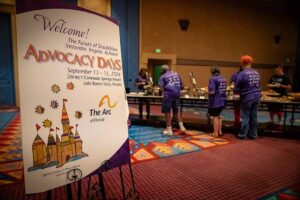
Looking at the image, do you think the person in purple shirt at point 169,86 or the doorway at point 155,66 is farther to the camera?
the doorway at point 155,66

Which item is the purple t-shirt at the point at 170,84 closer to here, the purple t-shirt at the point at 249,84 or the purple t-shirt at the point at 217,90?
the purple t-shirt at the point at 217,90

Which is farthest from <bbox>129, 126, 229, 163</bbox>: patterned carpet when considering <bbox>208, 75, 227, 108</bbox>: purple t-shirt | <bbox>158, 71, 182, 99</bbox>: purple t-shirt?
<bbox>158, 71, 182, 99</bbox>: purple t-shirt

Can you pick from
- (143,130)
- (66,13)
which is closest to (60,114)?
(66,13)

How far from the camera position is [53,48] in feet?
4.24

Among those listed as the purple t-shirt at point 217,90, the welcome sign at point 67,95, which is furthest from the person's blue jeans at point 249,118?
the welcome sign at point 67,95

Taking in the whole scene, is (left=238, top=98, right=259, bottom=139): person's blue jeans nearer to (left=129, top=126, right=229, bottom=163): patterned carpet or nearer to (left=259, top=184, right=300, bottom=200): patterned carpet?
(left=129, top=126, right=229, bottom=163): patterned carpet

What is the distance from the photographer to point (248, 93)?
4012mm

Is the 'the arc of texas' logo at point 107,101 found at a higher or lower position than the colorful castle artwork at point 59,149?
higher

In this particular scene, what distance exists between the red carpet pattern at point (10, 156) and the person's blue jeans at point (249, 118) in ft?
12.2

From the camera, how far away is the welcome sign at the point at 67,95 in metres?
1.19

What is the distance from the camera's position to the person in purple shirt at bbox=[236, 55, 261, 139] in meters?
3.99

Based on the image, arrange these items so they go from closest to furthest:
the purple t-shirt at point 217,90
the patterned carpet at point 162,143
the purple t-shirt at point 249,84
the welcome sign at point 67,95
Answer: the welcome sign at point 67,95 < the patterned carpet at point 162,143 < the purple t-shirt at point 249,84 < the purple t-shirt at point 217,90

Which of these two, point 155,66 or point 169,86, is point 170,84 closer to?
point 169,86

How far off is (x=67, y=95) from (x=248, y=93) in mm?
3547
